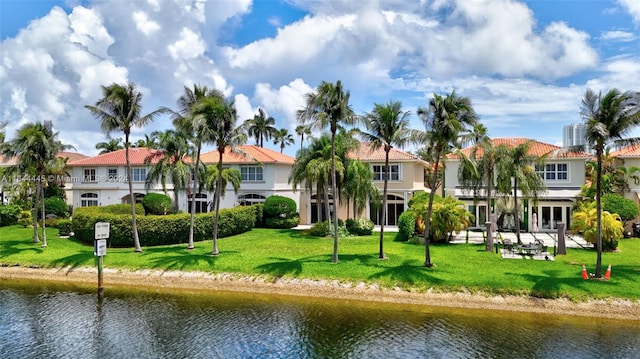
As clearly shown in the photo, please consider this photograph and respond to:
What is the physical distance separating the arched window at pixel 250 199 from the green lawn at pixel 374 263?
10.0m

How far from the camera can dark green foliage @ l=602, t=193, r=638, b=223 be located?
34.6 metres

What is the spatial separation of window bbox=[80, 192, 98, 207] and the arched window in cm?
1719

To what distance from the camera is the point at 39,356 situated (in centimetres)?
1591

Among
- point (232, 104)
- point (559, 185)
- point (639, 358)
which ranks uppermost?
point (232, 104)

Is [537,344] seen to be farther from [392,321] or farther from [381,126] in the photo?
[381,126]

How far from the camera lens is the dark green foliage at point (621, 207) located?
34562 mm

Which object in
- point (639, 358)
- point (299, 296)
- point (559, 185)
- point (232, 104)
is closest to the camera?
point (639, 358)

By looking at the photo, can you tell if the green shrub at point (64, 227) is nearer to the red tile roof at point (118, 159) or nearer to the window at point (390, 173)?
the red tile roof at point (118, 159)

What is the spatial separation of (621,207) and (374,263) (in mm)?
21073

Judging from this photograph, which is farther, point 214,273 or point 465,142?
point 214,273

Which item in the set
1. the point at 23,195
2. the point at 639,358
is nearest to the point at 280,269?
the point at 639,358

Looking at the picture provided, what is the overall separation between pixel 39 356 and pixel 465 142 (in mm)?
20663

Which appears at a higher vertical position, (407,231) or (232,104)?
(232,104)

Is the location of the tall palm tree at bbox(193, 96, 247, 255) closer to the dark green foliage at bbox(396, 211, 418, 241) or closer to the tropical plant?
the dark green foliage at bbox(396, 211, 418, 241)
